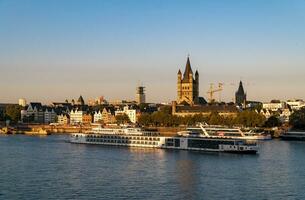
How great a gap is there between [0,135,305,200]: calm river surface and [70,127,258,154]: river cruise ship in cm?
226

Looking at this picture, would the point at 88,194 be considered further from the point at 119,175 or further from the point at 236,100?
the point at 236,100

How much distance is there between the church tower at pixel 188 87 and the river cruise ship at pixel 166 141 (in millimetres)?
54480

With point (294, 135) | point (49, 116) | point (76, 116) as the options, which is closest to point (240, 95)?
point (76, 116)

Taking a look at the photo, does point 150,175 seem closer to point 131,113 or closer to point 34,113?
point 131,113

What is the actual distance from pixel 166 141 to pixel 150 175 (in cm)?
2080

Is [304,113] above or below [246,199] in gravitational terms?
above

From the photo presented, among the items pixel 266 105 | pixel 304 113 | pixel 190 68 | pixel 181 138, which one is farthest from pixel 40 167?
pixel 266 105

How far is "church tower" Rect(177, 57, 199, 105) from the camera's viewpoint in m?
116

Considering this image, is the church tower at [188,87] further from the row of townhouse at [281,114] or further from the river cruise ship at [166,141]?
the river cruise ship at [166,141]

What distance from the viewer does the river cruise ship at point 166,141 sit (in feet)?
159

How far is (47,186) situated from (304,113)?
6368cm

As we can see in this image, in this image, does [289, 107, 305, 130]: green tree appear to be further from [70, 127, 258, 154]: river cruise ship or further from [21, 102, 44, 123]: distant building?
[21, 102, 44, 123]: distant building

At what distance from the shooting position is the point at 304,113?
3406 inches

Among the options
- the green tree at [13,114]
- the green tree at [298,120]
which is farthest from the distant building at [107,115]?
the green tree at [298,120]
